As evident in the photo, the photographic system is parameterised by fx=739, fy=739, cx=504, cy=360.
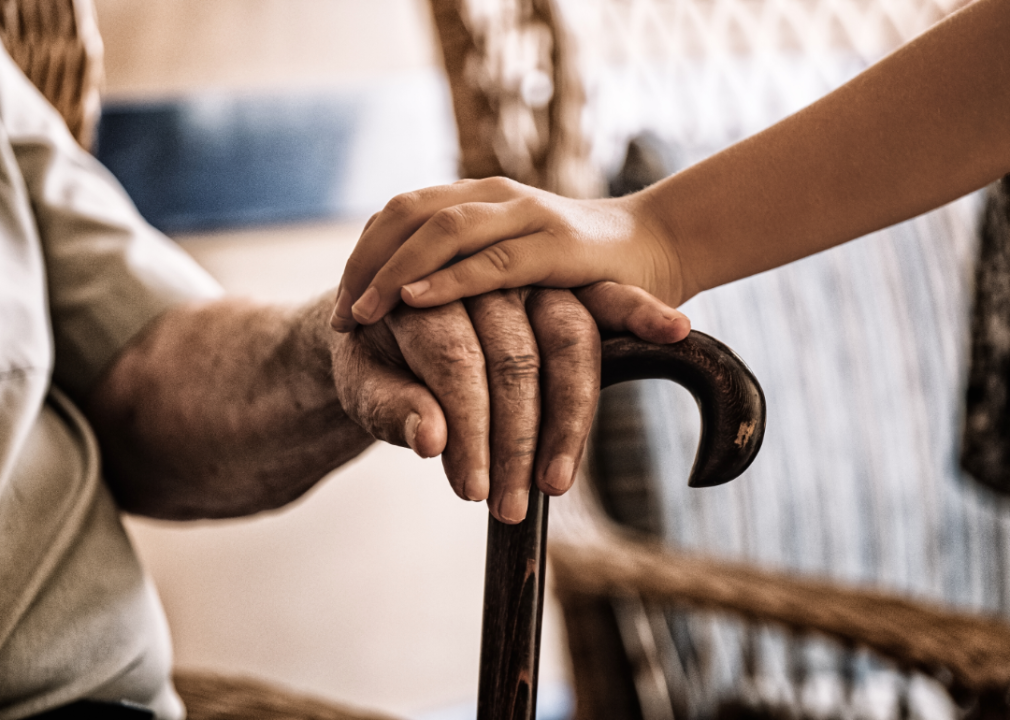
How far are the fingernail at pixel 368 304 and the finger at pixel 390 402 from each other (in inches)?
0.6

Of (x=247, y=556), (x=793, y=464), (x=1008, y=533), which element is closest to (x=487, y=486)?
(x=793, y=464)

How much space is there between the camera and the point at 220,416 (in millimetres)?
435

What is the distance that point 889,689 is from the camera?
3.27 feet

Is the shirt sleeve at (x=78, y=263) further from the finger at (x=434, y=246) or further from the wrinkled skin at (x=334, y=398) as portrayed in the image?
the finger at (x=434, y=246)

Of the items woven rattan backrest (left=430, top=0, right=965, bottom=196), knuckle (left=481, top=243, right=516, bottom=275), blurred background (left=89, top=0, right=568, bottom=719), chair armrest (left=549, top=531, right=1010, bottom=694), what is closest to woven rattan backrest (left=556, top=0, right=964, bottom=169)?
woven rattan backrest (left=430, top=0, right=965, bottom=196)

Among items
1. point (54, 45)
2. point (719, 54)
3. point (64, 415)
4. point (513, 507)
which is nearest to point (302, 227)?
point (54, 45)

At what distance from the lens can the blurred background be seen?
121 centimetres

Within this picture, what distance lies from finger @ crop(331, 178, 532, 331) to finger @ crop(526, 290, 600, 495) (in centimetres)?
7

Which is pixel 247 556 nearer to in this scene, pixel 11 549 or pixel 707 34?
pixel 11 549

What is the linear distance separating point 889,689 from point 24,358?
3.53 ft

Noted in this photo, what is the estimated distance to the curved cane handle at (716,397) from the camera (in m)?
0.24

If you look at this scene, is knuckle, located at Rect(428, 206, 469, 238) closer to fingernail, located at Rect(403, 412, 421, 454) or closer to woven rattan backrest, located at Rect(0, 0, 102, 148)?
fingernail, located at Rect(403, 412, 421, 454)

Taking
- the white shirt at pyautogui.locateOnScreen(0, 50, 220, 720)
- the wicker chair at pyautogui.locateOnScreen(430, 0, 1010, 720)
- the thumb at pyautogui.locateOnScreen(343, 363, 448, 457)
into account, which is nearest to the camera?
the thumb at pyautogui.locateOnScreen(343, 363, 448, 457)

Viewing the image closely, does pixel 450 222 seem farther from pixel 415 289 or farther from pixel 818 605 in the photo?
pixel 818 605
